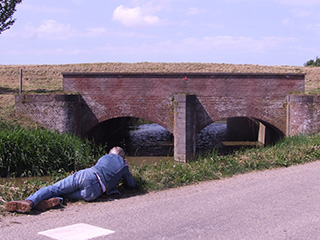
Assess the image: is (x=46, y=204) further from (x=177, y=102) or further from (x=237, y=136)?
(x=237, y=136)

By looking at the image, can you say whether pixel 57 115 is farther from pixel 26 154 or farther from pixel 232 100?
pixel 232 100

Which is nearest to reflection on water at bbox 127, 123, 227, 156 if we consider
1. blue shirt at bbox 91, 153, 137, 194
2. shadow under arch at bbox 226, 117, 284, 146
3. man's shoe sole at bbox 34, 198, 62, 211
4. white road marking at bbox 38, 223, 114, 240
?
shadow under arch at bbox 226, 117, 284, 146

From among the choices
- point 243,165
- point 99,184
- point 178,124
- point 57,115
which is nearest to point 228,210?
point 99,184

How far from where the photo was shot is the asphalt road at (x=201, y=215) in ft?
13.0

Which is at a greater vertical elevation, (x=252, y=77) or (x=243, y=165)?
(x=252, y=77)

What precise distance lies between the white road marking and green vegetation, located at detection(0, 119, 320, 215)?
5.22 feet

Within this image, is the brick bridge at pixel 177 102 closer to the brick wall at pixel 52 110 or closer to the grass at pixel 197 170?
the brick wall at pixel 52 110

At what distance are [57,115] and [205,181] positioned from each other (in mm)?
10294

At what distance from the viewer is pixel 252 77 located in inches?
632

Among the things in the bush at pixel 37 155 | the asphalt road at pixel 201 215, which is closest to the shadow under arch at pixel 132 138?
the bush at pixel 37 155

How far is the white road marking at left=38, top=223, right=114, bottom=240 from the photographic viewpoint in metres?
3.82

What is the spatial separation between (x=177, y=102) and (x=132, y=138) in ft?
25.0

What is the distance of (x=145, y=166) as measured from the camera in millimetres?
7613

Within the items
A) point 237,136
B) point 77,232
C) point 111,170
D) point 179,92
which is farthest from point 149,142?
point 77,232
